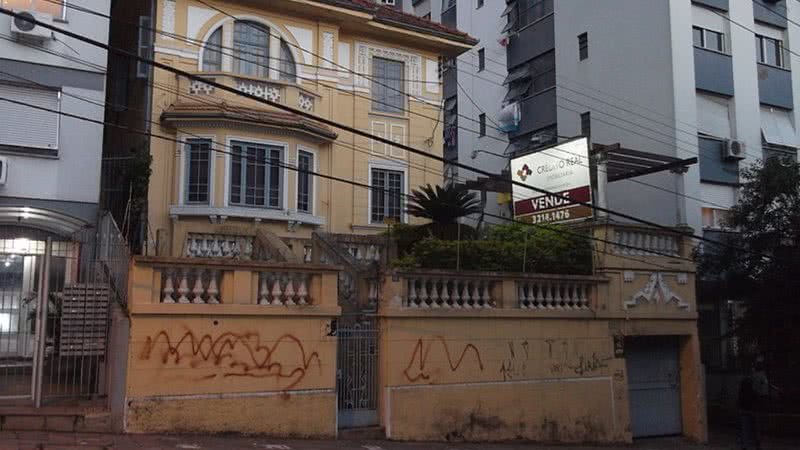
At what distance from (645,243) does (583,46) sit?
474 inches

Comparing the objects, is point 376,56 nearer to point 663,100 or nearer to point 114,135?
point 114,135

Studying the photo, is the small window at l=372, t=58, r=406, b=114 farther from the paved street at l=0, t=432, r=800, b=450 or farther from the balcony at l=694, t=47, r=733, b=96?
the paved street at l=0, t=432, r=800, b=450

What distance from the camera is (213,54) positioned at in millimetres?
18812

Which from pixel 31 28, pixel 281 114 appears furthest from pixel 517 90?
pixel 31 28

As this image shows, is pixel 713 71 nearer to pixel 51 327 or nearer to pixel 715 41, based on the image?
pixel 715 41

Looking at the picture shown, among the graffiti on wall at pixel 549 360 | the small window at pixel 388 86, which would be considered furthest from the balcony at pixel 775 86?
the graffiti on wall at pixel 549 360

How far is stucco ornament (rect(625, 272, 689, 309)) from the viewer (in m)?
15.8

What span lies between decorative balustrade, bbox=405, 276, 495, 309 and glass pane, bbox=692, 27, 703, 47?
47.2 feet

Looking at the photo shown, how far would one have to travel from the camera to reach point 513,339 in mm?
13555

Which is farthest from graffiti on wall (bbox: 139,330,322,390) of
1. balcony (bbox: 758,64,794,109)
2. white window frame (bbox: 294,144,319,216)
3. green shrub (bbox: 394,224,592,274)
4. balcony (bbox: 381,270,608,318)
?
balcony (bbox: 758,64,794,109)

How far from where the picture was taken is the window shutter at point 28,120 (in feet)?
49.2

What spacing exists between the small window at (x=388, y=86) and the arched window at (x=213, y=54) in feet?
14.4

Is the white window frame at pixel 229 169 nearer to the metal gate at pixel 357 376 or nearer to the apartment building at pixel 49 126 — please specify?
the apartment building at pixel 49 126

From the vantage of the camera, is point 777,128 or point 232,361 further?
point 777,128
